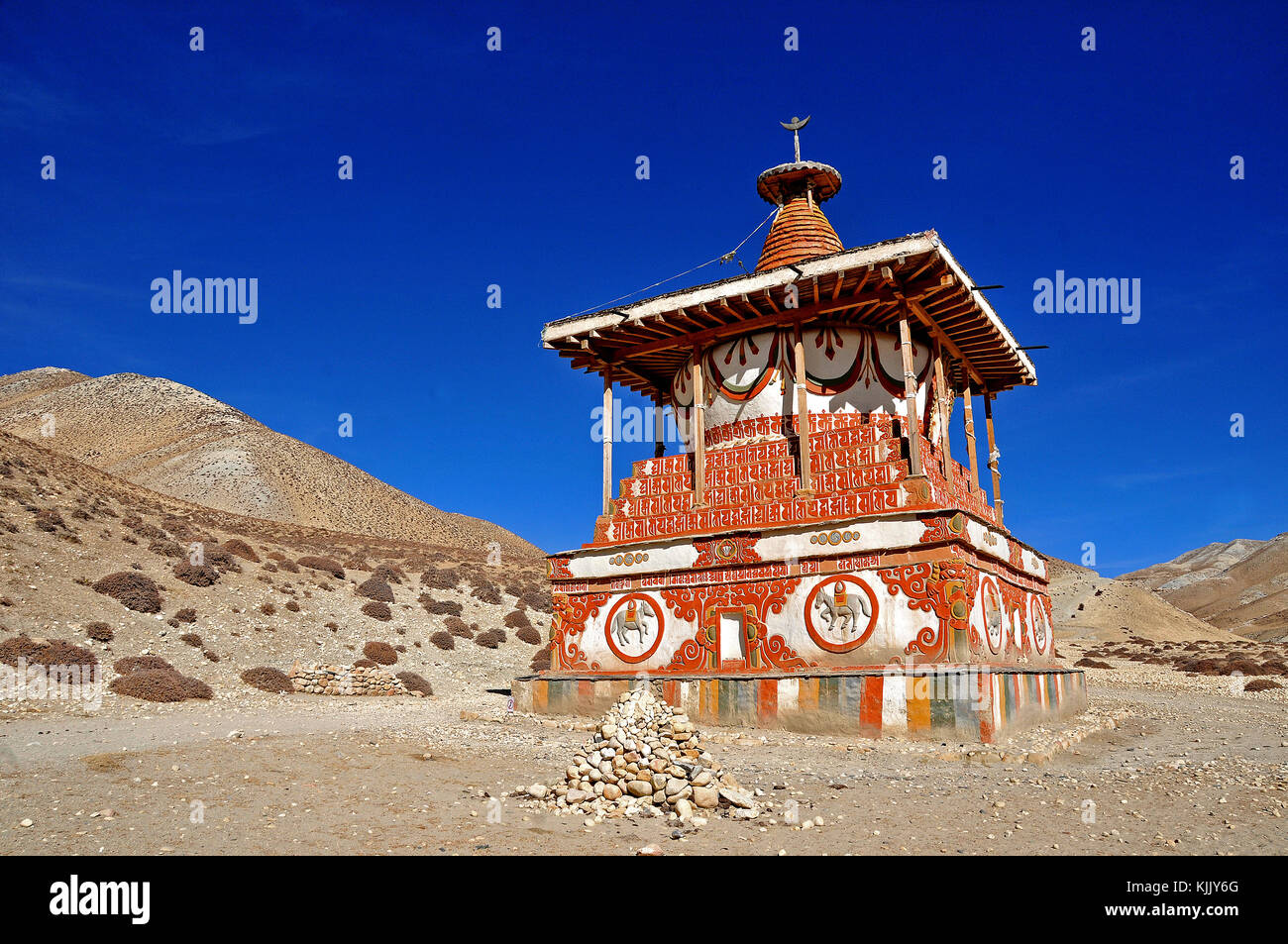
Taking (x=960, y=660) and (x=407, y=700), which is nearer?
(x=960, y=660)

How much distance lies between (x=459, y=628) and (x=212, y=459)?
193 ft

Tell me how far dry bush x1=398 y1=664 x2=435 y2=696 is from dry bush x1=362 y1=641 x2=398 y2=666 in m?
2.01

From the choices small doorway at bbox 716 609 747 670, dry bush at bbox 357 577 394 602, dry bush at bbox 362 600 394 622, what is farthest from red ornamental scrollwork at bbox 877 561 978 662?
dry bush at bbox 357 577 394 602

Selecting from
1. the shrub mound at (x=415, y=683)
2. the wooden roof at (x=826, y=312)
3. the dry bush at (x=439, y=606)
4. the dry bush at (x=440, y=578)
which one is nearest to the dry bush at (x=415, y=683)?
the shrub mound at (x=415, y=683)

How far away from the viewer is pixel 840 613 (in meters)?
12.8

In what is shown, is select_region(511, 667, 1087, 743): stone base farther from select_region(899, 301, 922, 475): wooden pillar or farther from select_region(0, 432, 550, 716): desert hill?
select_region(0, 432, 550, 716): desert hill

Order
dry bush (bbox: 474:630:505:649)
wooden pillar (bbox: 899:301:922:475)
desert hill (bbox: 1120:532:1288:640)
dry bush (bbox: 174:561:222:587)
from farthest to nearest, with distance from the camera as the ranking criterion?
desert hill (bbox: 1120:532:1288:640) → dry bush (bbox: 474:630:505:649) → dry bush (bbox: 174:561:222:587) → wooden pillar (bbox: 899:301:922:475)

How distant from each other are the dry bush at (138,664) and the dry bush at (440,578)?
15.8 m

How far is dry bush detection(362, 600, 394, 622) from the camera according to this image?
28047 mm
